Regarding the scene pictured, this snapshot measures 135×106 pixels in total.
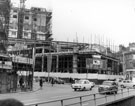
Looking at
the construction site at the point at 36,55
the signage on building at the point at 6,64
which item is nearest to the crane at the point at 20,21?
the construction site at the point at 36,55

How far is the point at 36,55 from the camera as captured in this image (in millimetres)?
82312

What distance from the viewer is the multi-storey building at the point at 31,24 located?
89562 millimetres

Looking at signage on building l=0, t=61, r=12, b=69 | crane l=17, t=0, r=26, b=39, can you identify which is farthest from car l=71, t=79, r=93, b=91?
crane l=17, t=0, r=26, b=39

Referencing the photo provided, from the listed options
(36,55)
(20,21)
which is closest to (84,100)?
(36,55)

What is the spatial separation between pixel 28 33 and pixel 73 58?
2532 centimetres

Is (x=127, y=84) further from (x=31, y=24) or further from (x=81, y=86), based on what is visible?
(x=31, y=24)

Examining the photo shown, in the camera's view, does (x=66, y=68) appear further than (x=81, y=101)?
Yes

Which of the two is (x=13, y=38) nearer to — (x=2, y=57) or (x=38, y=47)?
(x=38, y=47)

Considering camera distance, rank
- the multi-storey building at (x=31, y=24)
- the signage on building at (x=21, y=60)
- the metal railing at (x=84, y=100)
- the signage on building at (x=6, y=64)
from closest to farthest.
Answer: the metal railing at (x=84, y=100) < the signage on building at (x=6, y=64) < the signage on building at (x=21, y=60) < the multi-storey building at (x=31, y=24)

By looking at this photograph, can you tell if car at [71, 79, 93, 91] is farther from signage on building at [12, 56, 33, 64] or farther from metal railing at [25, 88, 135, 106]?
metal railing at [25, 88, 135, 106]

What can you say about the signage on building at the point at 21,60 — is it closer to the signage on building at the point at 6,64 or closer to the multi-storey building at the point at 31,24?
the signage on building at the point at 6,64

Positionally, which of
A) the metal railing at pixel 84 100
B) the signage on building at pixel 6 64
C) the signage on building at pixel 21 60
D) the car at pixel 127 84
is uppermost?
the signage on building at pixel 21 60

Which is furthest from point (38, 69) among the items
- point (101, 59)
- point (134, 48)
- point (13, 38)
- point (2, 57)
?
point (134, 48)

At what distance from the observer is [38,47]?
8738 cm
